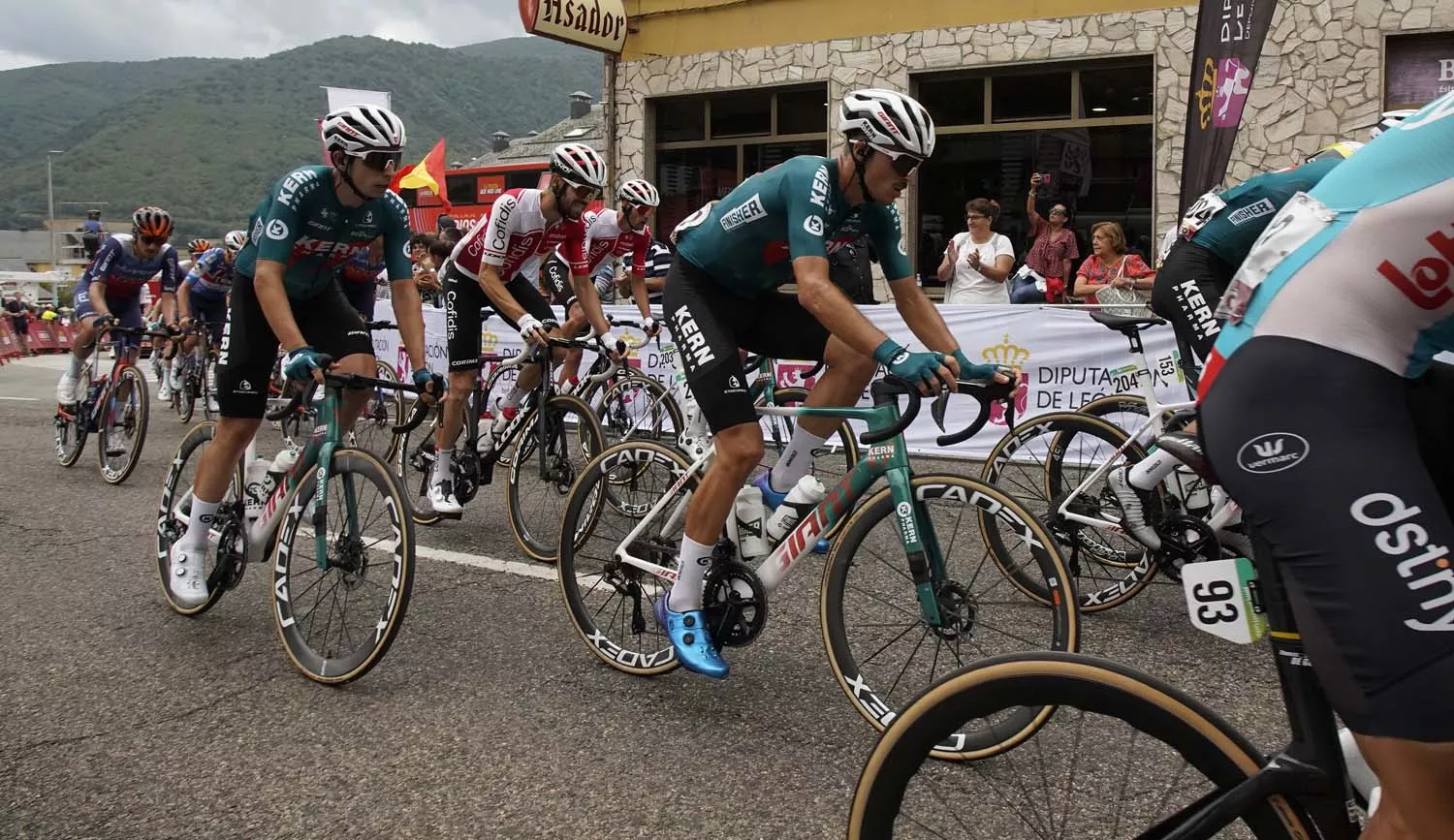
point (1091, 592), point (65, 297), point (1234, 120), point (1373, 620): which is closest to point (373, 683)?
point (1091, 592)

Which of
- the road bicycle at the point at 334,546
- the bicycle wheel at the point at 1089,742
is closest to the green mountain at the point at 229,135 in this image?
the road bicycle at the point at 334,546

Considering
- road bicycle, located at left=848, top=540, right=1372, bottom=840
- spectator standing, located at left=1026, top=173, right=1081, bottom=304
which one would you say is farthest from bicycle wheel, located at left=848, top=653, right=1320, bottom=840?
spectator standing, located at left=1026, top=173, right=1081, bottom=304

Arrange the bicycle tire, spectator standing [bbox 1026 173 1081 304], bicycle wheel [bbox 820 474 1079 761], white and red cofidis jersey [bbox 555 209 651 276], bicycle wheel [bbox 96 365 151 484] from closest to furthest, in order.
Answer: bicycle wheel [bbox 820 474 1079 761] < the bicycle tire < bicycle wheel [bbox 96 365 151 484] < white and red cofidis jersey [bbox 555 209 651 276] < spectator standing [bbox 1026 173 1081 304]

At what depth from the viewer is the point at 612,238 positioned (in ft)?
28.1

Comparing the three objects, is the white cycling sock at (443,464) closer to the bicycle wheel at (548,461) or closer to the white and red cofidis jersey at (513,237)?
the bicycle wheel at (548,461)

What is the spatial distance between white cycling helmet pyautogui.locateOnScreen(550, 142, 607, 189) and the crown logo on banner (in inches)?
154

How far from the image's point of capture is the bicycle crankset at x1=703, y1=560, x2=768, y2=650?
12.3 ft

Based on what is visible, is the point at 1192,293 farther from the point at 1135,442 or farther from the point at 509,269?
the point at 509,269

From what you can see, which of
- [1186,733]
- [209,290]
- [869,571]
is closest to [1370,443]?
[1186,733]

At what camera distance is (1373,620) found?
4.90 feet

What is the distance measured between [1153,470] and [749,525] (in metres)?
1.58

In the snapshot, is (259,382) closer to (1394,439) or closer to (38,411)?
(1394,439)

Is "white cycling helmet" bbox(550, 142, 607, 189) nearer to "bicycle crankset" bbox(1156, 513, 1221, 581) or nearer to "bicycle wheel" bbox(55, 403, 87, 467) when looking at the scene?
"bicycle crankset" bbox(1156, 513, 1221, 581)

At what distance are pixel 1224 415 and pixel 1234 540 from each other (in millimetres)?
2830
